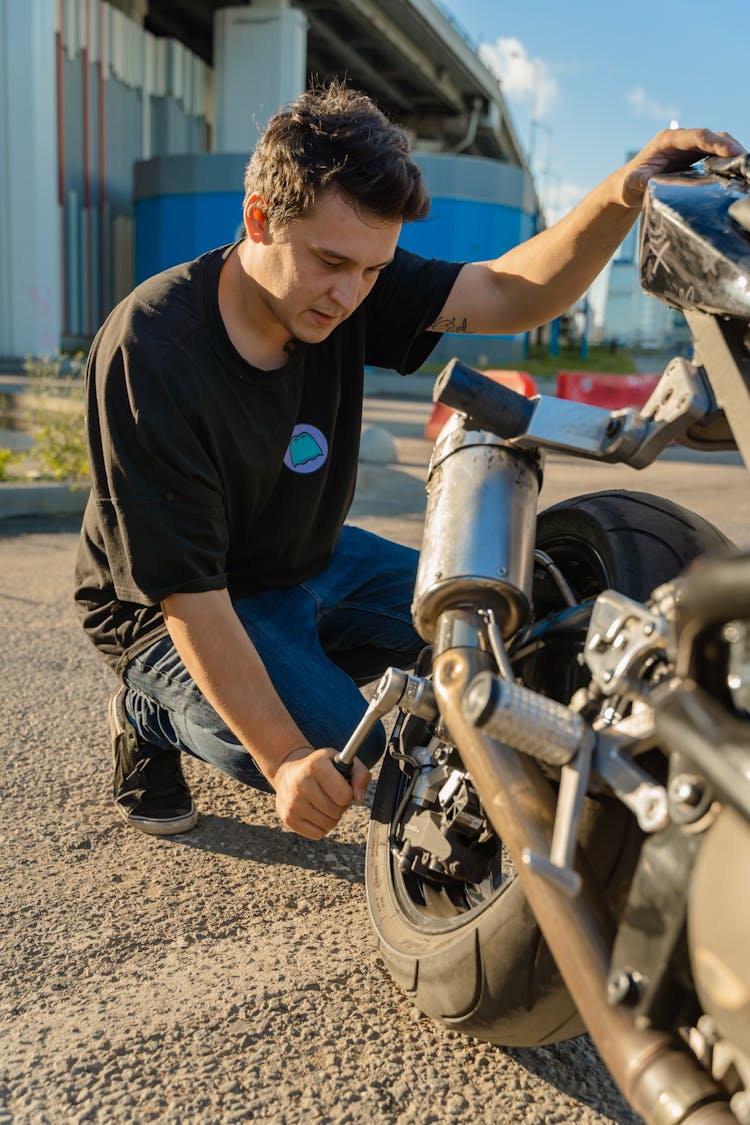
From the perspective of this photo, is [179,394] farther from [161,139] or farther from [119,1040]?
[161,139]

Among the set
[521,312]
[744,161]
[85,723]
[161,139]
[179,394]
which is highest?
[161,139]

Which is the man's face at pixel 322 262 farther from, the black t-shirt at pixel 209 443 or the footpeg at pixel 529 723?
the footpeg at pixel 529 723

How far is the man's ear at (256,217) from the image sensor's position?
2.12m

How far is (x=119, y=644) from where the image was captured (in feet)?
7.90

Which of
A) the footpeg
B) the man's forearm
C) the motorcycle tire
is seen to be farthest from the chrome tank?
the man's forearm

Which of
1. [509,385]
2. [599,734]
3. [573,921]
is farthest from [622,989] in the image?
[509,385]

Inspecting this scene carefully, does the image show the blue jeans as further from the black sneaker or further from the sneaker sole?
the sneaker sole

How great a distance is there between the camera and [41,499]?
19.8ft

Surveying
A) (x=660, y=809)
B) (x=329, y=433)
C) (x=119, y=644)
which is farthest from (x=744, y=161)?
(x=119, y=644)

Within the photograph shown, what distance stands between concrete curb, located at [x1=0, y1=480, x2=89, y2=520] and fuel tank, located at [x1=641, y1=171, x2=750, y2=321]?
16.2 ft

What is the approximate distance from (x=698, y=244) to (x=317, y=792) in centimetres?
98

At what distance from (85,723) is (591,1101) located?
1792mm

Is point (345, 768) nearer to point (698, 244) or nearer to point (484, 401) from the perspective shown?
point (484, 401)

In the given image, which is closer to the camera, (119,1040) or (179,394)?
(119,1040)
